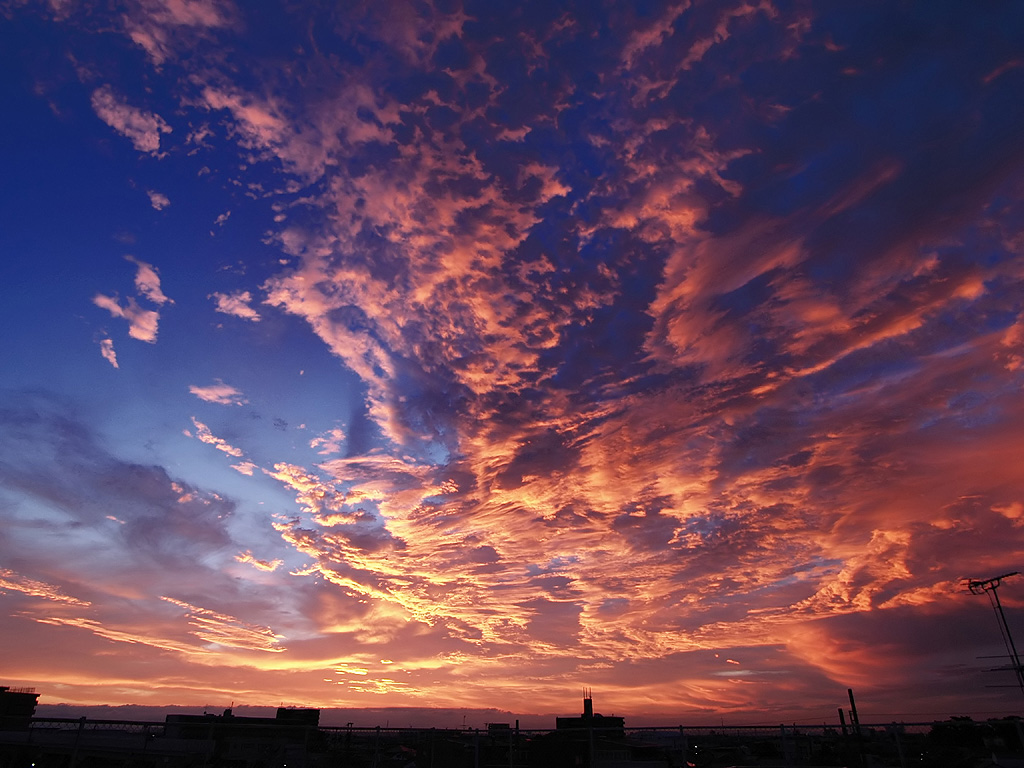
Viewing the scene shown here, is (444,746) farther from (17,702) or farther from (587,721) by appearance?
(17,702)

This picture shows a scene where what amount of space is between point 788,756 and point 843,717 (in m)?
43.9

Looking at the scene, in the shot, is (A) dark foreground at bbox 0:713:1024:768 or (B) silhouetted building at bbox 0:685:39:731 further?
(B) silhouetted building at bbox 0:685:39:731

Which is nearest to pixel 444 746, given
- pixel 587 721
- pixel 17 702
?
pixel 587 721

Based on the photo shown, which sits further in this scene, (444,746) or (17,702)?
(17,702)

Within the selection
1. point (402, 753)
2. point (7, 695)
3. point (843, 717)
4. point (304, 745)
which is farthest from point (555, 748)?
point (7, 695)

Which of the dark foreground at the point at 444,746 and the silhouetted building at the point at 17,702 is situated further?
the silhouetted building at the point at 17,702

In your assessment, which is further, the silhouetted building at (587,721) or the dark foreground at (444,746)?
the silhouetted building at (587,721)

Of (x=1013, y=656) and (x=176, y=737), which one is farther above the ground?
(x=1013, y=656)

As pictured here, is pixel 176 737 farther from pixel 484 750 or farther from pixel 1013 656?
pixel 1013 656

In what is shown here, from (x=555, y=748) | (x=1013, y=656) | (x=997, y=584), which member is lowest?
(x=555, y=748)

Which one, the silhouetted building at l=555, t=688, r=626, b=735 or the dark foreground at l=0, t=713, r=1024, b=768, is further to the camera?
the silhouetted building at l=555, t=688, r=626, b=735

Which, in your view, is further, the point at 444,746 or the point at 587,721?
the point at 587,721

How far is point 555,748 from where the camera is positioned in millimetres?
31094

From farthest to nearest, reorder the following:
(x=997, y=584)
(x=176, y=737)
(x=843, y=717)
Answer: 1. (x=843, y=717)
2. (x=997, y=584)
3. (x=176, y=737)
